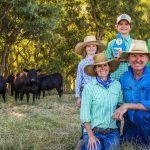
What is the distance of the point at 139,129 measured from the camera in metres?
6.27

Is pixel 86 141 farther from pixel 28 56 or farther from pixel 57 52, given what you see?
pixel 28 56

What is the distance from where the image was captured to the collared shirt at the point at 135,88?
5.94 metres

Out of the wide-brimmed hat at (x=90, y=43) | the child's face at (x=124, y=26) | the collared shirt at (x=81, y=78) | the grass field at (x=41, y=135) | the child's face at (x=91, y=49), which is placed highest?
the child's face at (x=124, y=26)

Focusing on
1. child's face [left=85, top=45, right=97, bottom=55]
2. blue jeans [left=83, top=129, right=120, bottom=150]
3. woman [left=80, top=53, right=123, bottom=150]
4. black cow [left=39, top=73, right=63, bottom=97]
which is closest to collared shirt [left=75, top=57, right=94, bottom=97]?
child's face [left=85, top=45, right=97, bottom=55]

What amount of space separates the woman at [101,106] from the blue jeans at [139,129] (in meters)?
0.38

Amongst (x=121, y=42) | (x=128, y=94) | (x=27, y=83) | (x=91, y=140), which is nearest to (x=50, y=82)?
(x=27, y=83)

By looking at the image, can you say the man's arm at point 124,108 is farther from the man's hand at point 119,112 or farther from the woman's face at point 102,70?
the woman's face at point 102,70

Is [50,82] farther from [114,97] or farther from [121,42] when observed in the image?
[114,97]

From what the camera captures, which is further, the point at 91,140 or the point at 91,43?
the point at 91,43

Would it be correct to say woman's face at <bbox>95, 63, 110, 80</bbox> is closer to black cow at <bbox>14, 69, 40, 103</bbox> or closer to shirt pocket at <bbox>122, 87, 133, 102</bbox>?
shirt pocket at <bbox>122, 87, 133, 102</bbox>

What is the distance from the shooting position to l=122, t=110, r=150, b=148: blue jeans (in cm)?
598

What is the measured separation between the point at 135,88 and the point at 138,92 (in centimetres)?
7

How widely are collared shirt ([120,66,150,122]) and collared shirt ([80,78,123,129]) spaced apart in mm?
263

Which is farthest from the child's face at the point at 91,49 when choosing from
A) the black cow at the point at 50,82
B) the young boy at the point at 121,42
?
the black cow at the point at 50,82
